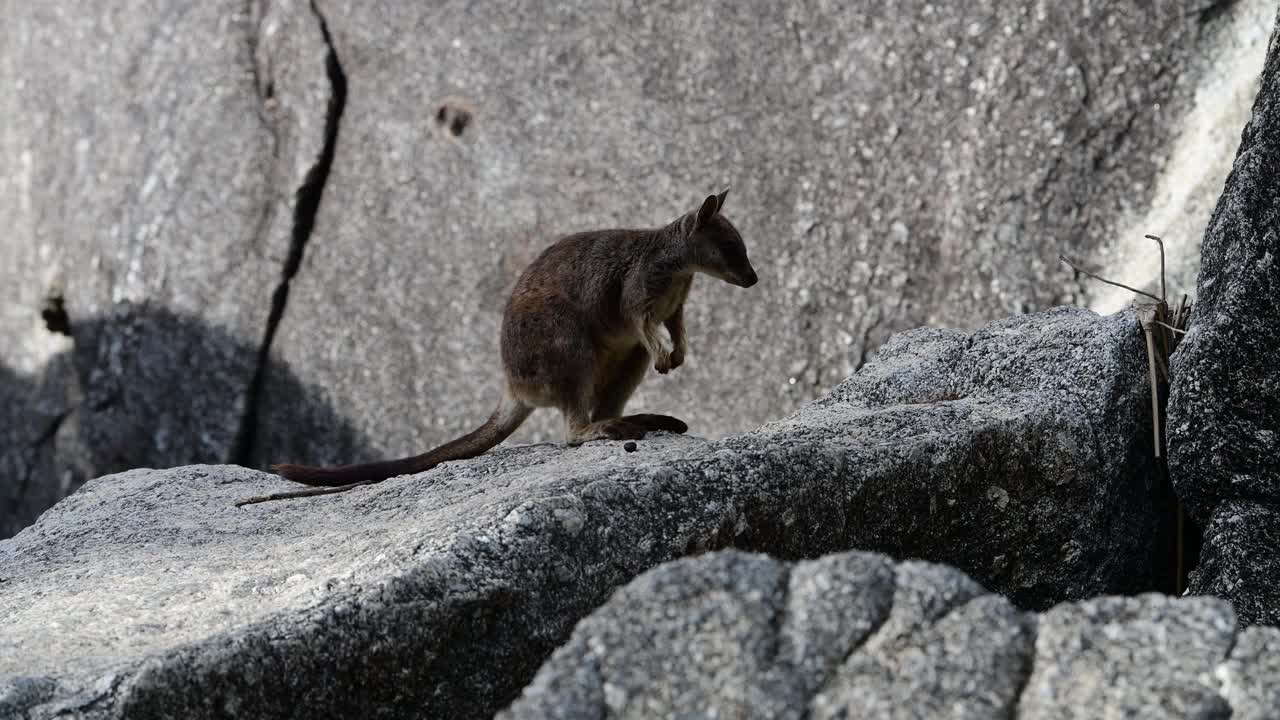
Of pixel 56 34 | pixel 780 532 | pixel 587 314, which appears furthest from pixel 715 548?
pixel 56 34

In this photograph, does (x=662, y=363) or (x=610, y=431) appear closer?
(x=610, y=431)

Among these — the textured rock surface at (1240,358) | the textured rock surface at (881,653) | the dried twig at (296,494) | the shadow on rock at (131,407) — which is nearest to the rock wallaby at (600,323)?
the dried twig at (296,494)

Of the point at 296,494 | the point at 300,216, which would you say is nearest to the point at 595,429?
the point at 296,494

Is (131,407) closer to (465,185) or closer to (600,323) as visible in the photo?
(465,185)

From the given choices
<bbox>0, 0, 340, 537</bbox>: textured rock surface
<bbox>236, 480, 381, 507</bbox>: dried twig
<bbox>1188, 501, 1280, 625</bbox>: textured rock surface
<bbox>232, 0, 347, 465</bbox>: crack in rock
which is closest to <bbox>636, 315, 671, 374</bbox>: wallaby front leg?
<bbox>236, 480, 381, 507</bbox>: dried twig

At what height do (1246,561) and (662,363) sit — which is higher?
(662,363)

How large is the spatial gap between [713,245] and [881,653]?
2993mm

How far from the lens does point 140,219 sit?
25.7ft

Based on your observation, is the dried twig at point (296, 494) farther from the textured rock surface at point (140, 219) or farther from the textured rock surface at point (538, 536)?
the textured rock surface at point (140, 219)

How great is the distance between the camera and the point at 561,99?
6938 millimetres

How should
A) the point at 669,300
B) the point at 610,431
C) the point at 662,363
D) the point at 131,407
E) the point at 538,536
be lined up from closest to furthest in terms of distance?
the point at 538,536, the point at 610,431, the point at 662,363, the point at 669,300, the point at 131,407

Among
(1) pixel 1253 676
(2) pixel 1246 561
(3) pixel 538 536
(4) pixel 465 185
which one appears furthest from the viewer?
(4) pixel 465 185

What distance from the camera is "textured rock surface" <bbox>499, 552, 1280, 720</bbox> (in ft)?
6.06

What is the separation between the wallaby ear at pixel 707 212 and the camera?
477cm
